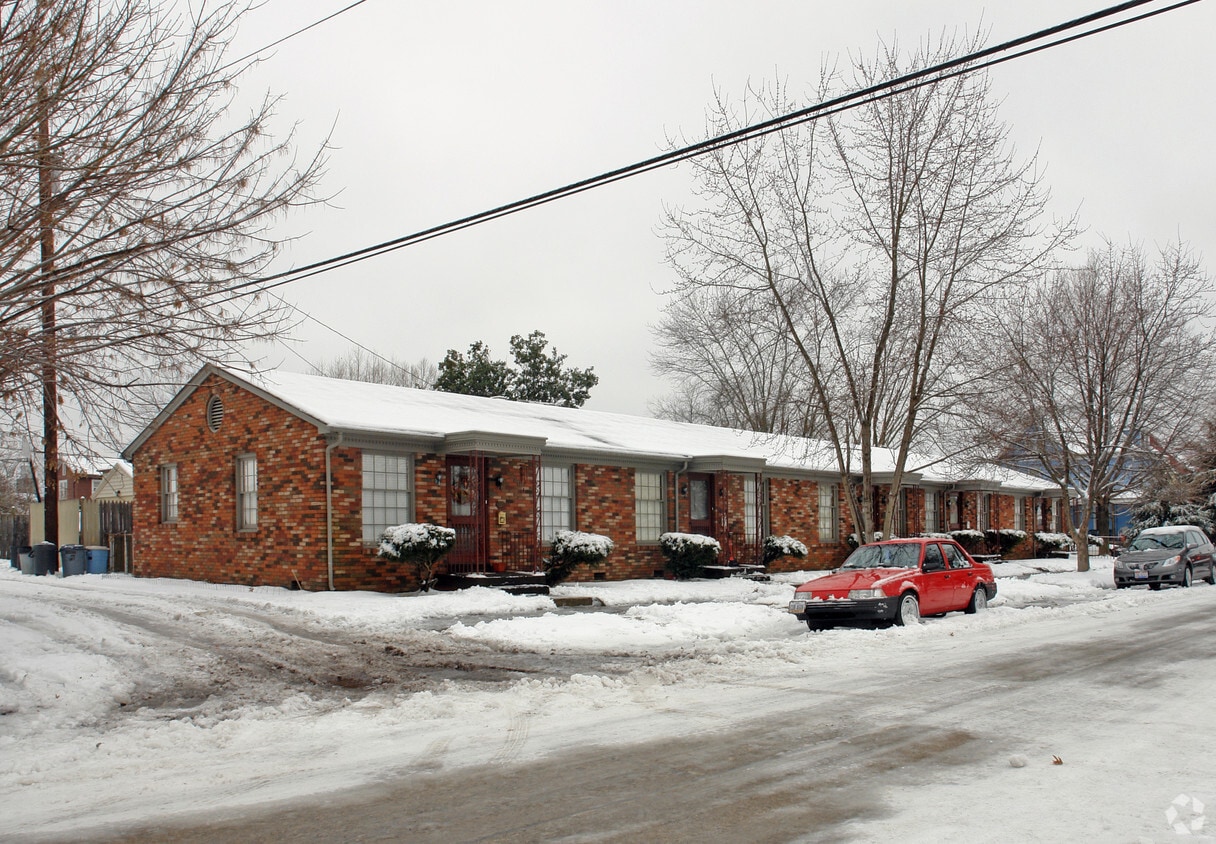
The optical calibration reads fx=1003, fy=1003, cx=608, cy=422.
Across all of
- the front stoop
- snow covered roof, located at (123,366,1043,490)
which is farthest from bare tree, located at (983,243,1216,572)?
the front stoop

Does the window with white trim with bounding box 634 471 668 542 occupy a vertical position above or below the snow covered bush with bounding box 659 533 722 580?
above

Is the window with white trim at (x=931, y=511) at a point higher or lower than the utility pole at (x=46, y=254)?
lower

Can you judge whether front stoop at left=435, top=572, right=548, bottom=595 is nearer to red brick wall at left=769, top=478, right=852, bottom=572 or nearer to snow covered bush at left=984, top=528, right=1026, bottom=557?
red brick wall at left=769, top=478, right=852, bottom=572

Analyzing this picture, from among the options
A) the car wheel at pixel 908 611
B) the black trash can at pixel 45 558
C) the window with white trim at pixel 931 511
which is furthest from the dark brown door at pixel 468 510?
the window with white trim at pixel 931 511

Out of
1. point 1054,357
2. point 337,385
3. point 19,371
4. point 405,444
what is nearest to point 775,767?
point 19,371

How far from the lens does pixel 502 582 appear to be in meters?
20.2

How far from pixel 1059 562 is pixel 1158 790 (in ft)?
113

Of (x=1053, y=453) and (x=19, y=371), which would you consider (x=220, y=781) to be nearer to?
(x=19, y=371)

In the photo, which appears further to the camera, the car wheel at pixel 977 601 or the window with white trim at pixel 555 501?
the window with white trim at pixel 555 501

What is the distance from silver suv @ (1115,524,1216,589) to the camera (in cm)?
2477

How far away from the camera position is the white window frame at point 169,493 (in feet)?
78.9

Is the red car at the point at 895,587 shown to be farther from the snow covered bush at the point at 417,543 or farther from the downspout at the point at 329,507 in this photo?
the downspout at the point at 329,507

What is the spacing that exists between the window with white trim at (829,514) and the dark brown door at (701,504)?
594 cm
